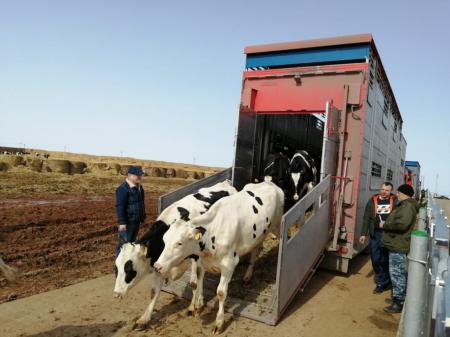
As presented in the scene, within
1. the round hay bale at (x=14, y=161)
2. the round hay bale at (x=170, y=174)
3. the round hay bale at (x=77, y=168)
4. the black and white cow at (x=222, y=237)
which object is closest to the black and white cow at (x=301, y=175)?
the black and white cow at (x=222, y=237)

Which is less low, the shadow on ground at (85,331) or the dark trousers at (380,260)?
the dark trousers at (380,260)

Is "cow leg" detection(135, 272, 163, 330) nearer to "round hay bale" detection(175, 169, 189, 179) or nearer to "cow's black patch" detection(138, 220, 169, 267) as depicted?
"cow's black patch" detection(138, 220, 169, 267)

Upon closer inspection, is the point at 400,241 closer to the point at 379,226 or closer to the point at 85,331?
the point at 379,226

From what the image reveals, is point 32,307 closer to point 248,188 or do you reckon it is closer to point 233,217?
point 233,217

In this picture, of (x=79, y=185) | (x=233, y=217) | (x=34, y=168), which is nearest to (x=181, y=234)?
(x=233, y=217)

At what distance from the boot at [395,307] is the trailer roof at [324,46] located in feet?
14.9

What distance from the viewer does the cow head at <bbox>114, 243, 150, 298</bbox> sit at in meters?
4.66

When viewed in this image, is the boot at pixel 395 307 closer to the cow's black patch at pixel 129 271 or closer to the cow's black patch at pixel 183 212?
the cow's black patch at pixel 183 212

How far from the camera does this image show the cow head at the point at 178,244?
179 inches

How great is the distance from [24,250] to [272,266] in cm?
555

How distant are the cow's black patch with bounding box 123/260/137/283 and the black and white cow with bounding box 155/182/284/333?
502mm

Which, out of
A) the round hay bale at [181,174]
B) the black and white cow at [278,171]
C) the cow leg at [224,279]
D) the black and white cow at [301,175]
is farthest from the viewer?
the round hay bale at [181,174]

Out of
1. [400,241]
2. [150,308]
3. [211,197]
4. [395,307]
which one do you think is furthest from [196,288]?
[400,241]

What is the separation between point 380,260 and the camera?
→ 664 cm
